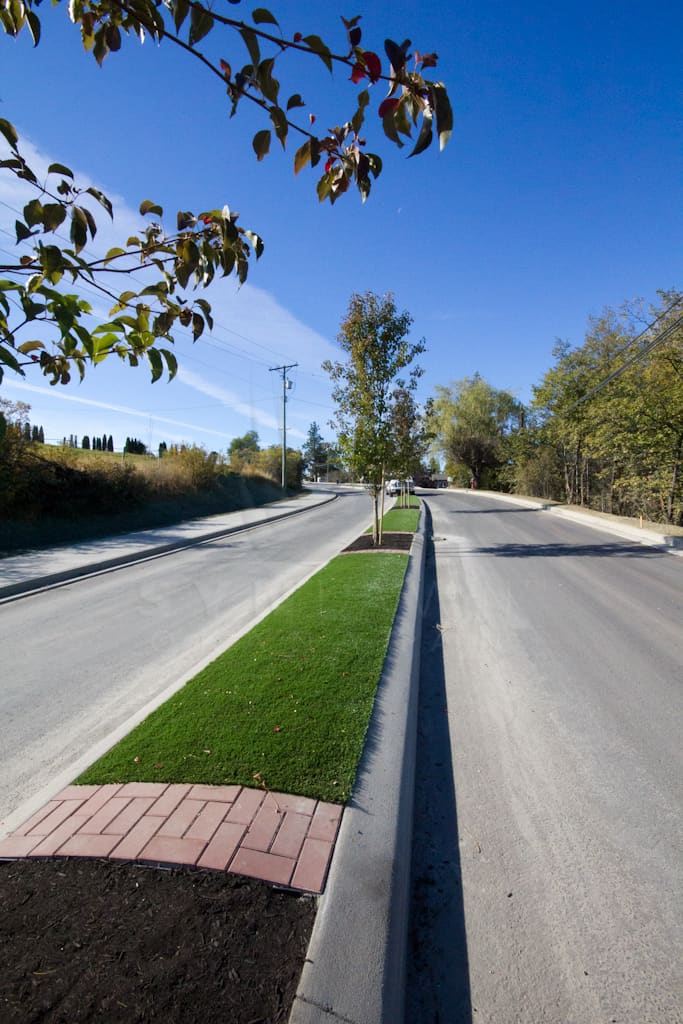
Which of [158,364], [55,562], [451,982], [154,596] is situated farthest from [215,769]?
[55,562]

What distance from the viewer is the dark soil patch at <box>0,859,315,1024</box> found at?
1639 mm

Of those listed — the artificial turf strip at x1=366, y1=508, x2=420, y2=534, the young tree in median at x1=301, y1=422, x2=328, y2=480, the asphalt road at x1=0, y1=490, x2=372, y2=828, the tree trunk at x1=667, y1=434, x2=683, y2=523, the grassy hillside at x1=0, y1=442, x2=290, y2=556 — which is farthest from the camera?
the young tree in median at x1=301, y1=422, x2=328, y2=480

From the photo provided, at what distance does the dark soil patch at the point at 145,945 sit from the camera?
164cm

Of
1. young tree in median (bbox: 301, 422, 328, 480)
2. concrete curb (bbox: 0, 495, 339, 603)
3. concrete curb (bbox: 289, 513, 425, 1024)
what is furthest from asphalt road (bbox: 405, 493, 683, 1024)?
young tree in median (bbox: 301, 422, 328, 480)

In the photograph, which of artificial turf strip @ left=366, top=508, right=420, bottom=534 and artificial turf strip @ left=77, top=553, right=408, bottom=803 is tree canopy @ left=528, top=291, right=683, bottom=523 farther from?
artificial turf strip @ left=77, top=553, right=408, bottom=803

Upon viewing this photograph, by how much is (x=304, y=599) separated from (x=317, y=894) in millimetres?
5147

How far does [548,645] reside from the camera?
568 centimetres

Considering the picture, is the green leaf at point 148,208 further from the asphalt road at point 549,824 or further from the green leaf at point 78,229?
the asphalt road at point 549,824

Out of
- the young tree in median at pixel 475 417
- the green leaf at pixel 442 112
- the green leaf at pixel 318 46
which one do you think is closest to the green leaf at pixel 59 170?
the green leaf at pixel 318 46

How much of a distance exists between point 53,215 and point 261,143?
2.15 feet

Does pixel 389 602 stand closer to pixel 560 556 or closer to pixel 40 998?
pixel 40 998

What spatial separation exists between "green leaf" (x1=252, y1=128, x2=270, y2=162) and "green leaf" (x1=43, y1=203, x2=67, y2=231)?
1.97 feet

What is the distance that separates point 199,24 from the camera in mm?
1312

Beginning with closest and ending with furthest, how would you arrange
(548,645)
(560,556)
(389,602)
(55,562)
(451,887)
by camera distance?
(451,887), (548,645), (389,602), (55,562), (560,556)
